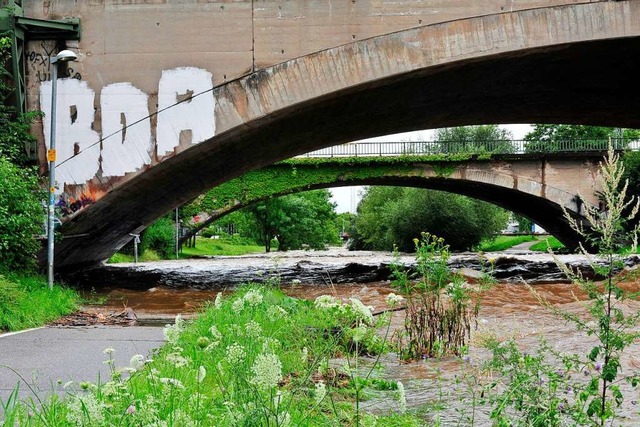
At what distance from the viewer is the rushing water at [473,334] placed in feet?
15.0

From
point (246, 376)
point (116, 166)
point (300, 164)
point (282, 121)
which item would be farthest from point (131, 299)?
point (300, 164)

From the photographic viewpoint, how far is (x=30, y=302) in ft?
31.3

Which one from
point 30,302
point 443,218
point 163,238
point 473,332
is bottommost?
point 473,332

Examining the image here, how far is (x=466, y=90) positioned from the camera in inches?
583

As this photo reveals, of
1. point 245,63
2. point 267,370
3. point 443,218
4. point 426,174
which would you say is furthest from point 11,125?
point 443,218

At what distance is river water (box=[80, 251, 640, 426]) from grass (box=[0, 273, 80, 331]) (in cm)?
101

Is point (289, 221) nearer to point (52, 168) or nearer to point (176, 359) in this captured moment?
point (52, 168)

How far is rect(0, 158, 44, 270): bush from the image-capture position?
10.8m

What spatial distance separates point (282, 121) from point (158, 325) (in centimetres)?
513

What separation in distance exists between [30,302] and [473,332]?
19.0ft

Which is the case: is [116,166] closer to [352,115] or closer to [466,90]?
[352,115]

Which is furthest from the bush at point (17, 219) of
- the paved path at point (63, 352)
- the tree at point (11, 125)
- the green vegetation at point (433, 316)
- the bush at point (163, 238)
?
the bush at point (163, 238)

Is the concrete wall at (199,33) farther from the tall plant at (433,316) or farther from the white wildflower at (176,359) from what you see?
the white wildflower at (176,359)

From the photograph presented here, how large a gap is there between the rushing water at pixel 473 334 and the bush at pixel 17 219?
5.07 ft
